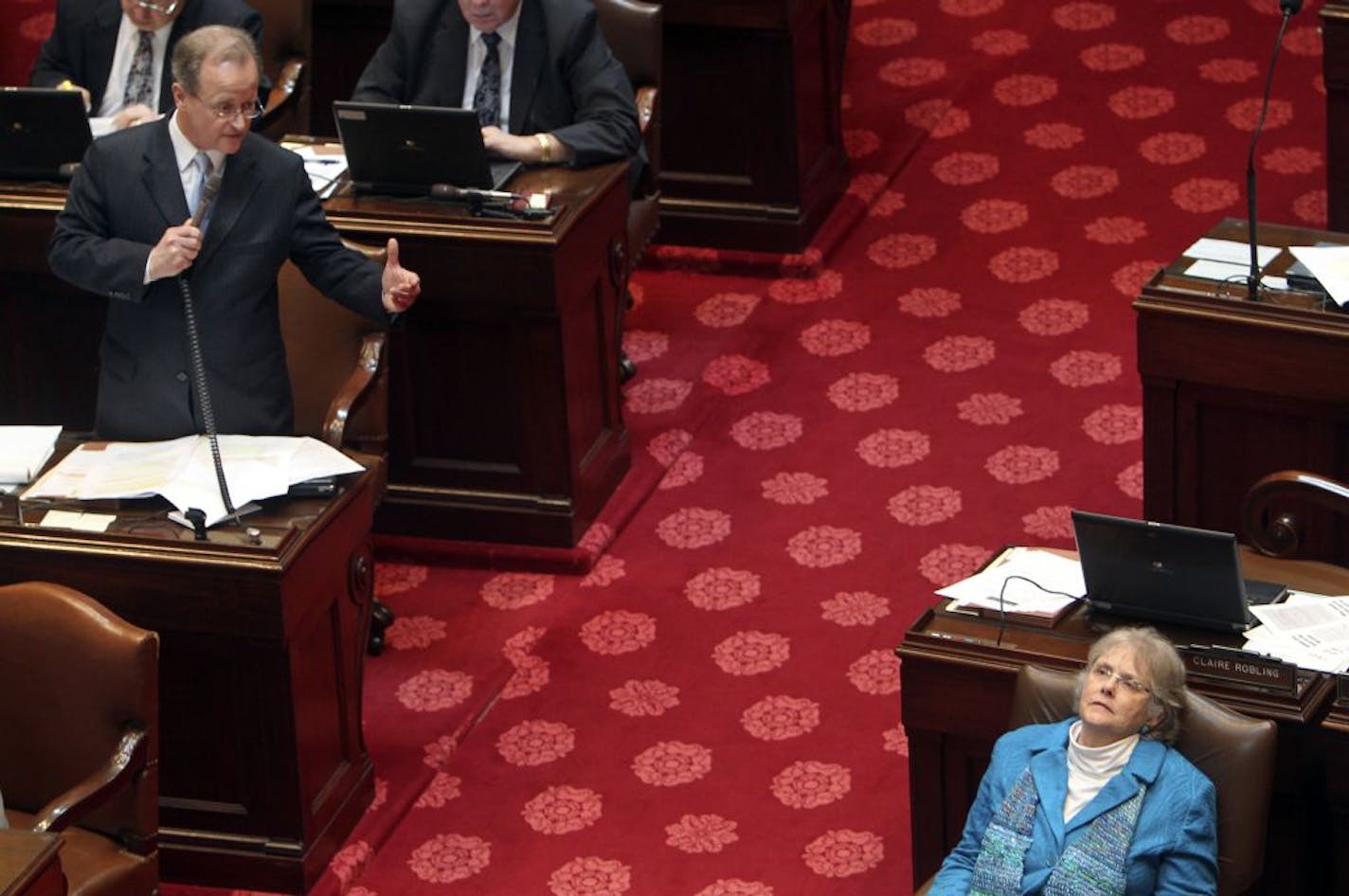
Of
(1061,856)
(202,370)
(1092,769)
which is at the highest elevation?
(202,370)

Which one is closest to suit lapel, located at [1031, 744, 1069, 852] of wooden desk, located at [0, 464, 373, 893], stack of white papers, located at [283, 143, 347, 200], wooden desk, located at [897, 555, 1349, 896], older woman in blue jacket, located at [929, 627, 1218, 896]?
older woman in blue jacket, located at [929, 627, 1218, 896]

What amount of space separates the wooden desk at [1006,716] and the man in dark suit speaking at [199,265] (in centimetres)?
134

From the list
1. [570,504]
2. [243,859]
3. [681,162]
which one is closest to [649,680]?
[570,504]

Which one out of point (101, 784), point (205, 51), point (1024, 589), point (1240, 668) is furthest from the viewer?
point (205, 51)

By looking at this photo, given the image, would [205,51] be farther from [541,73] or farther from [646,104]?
[646,104]

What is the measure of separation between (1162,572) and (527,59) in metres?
2.41

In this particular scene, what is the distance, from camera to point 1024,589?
176 inches

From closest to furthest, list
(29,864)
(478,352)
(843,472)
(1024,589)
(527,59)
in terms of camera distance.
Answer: (29,864), (1024,589), (478,352), (527,59), (843,472)

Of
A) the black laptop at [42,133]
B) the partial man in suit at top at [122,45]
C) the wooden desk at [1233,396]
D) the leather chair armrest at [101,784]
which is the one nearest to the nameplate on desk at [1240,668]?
the wooden desk at [1233,396]

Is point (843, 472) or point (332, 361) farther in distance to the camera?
point (843, 472)

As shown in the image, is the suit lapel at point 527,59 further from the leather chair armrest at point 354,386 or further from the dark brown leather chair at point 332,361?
the leather chair armrest at point 354,386

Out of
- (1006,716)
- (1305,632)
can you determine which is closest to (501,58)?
(1006,716)

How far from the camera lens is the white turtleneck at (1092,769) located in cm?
403

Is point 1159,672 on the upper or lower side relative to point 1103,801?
upper
